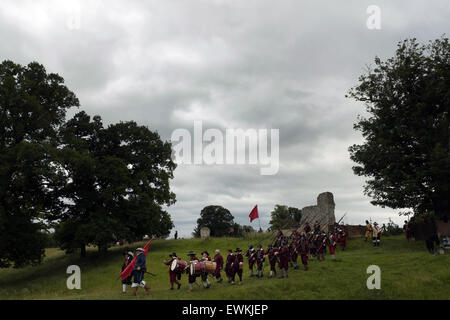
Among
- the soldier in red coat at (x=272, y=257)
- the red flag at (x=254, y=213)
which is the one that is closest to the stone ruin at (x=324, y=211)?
the red flag at (x=254, y=213)

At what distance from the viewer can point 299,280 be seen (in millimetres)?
16672

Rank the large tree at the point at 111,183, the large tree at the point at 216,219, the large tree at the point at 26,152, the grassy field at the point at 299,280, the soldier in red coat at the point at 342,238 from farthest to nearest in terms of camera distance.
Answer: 1. the large tree at the point at 216,219
2. the large tree at the point at 111,183
3. the soldier in red coat at the point at 342,238
4. the large tree at the point at 26,152
5. the grassy field at the point at 299,280

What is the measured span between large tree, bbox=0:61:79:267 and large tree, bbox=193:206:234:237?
4978 cm

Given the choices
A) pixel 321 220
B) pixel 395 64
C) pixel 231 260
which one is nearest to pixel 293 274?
pixel 231 260

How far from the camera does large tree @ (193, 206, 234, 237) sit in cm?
7800

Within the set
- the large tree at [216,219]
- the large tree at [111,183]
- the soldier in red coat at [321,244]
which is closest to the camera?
the soldier in red coat at [321,244]

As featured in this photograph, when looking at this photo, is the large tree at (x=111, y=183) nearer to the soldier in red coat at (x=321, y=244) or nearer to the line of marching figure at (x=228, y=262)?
the line of marching figure at (x=228, y=262)

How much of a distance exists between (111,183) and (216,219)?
48550 mm

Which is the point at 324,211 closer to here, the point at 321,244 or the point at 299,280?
the point at 321,244

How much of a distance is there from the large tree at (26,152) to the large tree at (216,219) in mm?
49781

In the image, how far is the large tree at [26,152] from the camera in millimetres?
26344

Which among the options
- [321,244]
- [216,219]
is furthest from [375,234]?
[216,219]

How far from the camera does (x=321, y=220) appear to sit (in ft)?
110
